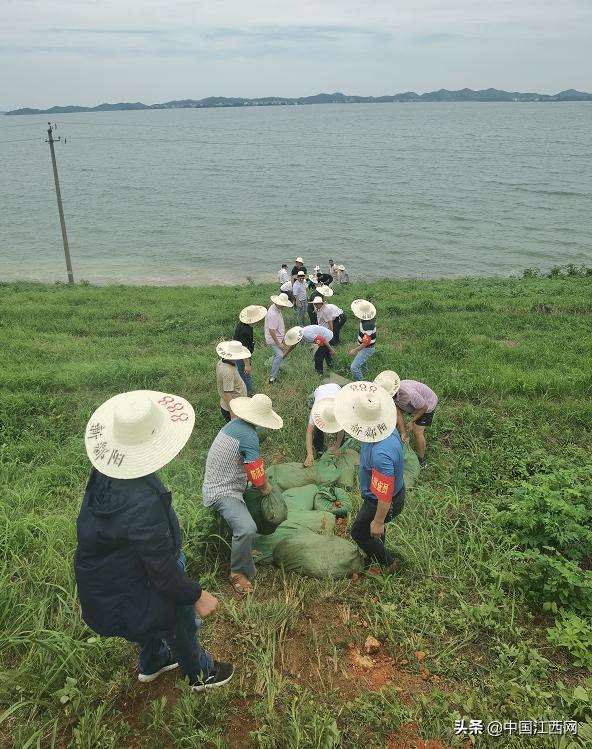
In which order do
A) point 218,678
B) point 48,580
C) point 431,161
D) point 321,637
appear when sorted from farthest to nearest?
point 431,161, point 48,580, point 321,637, point 218,678

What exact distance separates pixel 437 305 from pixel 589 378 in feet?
20.2

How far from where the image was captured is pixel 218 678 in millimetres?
2764

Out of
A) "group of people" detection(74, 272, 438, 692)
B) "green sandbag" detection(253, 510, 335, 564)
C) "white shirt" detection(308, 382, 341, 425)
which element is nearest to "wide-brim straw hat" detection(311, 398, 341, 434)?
"white shirt" detection(308, 382, 341, 425)

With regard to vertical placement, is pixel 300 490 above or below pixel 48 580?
below

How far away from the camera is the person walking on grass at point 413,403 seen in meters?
5.28

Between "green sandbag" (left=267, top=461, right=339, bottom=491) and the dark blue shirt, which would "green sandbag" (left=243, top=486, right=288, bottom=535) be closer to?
the dark blue shirt

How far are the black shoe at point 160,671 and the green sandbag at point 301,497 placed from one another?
1855 mm

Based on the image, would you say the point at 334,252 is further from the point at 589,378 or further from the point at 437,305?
the point at 589,378

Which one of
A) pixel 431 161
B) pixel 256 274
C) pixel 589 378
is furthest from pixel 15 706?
pixel 431 161

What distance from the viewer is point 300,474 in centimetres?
518

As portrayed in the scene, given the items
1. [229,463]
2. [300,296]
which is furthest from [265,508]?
[300,296]

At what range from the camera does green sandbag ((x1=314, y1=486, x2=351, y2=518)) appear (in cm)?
464

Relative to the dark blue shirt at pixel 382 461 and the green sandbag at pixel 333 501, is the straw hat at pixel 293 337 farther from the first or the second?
the dark blue shirt at pixel 382 461

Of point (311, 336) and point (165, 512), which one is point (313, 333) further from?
point (165, 512)
